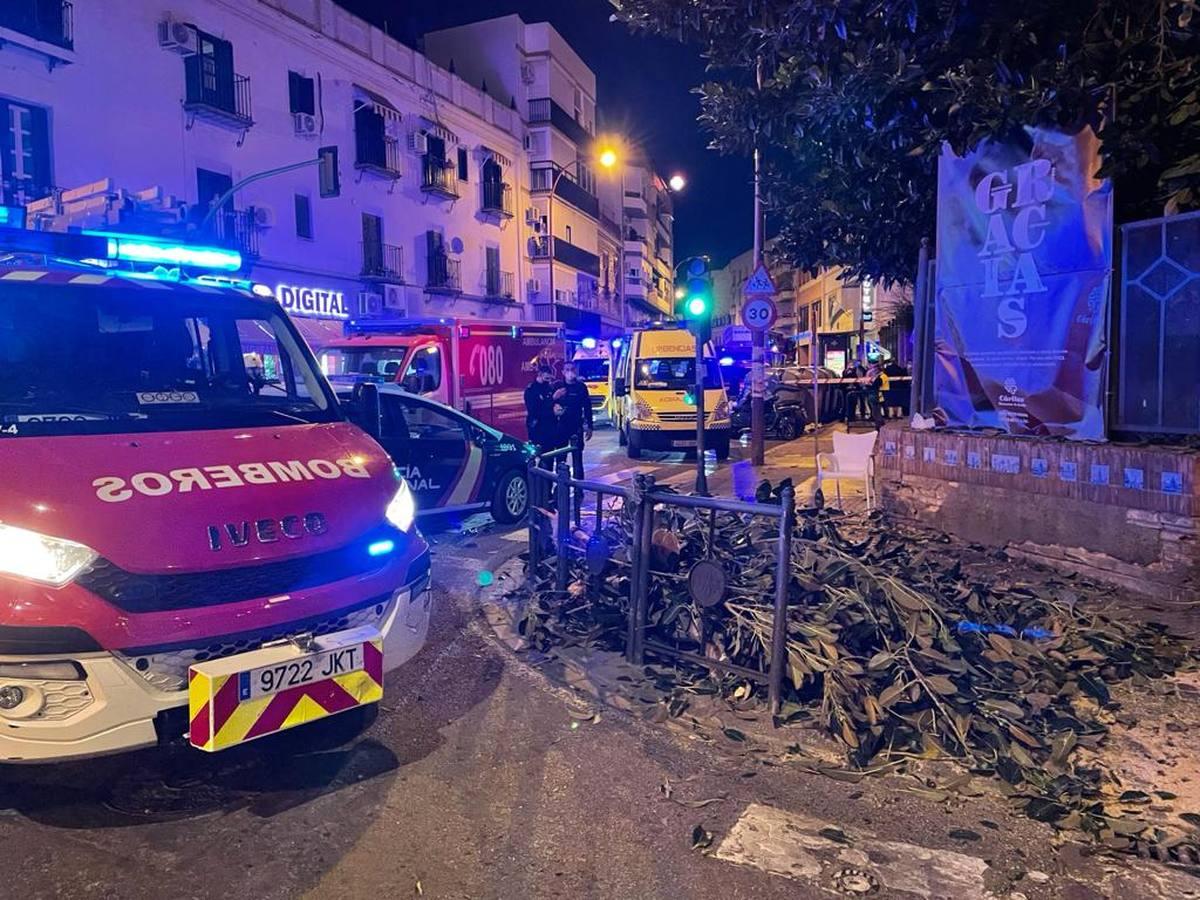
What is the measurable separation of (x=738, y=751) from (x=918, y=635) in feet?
4.59

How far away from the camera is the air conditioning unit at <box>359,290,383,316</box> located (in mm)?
27984

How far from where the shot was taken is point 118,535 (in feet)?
11.0

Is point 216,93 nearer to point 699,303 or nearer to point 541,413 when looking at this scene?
point 541,413

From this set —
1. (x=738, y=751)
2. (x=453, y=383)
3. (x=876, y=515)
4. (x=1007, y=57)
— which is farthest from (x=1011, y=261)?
(x=453, y=383)

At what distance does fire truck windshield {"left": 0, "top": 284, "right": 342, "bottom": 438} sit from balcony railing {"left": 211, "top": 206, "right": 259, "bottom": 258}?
19.1 m

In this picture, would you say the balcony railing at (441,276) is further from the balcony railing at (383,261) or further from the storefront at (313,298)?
the storefront at (313,298)

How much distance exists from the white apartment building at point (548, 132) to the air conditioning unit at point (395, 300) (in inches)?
336

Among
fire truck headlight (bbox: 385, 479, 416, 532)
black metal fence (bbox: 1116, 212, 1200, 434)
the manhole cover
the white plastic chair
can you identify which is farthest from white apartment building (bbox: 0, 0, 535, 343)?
black metal fence (bbox: 1116, 212, 1200, 434)

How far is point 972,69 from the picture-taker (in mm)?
6426

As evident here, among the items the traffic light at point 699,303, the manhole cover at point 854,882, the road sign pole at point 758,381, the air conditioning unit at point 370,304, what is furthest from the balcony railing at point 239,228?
the manhole cover at point 854,882

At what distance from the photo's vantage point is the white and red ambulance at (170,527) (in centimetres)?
319

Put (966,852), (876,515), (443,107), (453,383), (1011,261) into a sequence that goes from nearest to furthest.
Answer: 1. (966,852)
2. (1011,261)
3. (876,515)
4. (453,383)
5. (443,107)

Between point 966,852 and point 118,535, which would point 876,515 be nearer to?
point 966,852

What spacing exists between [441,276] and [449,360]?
1831 centimetres
